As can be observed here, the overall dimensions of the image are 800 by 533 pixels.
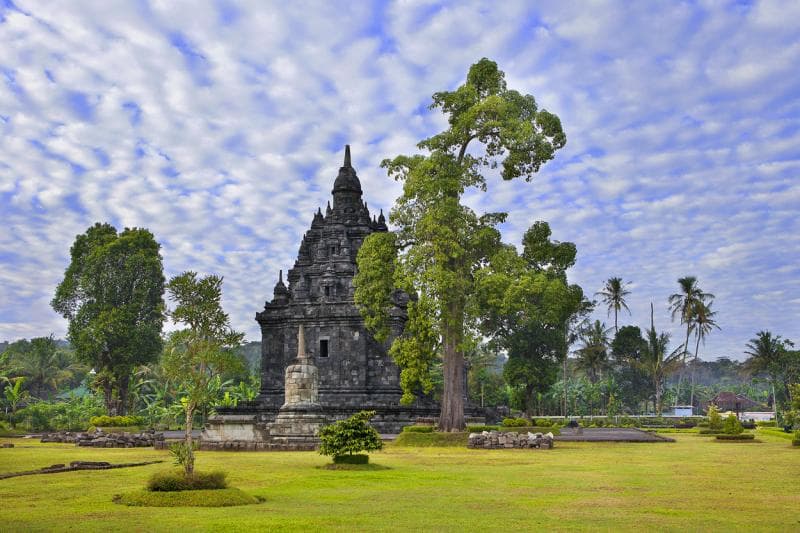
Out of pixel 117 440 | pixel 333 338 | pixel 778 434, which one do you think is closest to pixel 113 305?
pixel 333 338

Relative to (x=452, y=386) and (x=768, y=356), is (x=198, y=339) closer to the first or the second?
(x=452, y=386)

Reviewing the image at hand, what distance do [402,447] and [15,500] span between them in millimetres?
19209

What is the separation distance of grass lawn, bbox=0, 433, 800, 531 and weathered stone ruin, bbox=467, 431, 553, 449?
456 cm

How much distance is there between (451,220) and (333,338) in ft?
50.5

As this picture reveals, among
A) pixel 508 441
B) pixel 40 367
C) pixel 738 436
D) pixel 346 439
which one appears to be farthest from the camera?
pixel 40 367

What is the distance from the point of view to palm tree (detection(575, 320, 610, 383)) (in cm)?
7494

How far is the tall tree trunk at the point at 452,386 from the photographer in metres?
32.6

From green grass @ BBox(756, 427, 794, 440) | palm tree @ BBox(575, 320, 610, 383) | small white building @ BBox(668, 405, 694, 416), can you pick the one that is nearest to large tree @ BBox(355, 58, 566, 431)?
green grass @ BBox(756, 427, 794, 440)

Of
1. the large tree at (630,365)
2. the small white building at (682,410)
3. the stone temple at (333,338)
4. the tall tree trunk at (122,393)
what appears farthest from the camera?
the small white building at (682,410)

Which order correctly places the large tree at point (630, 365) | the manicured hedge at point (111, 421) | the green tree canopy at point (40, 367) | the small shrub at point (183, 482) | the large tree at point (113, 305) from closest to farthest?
the small shrub at point (183, 482) < the manicured hedge at point (111, 421) < the large tree at point (113, 305) < the green tree canopy at point (40, 367) < the large tree at point (630, 365)

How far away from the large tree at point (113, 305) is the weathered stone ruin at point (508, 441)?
32.4 meters

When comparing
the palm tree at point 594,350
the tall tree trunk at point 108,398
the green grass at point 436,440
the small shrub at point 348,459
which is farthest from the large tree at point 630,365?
the small shrub at point 348,459

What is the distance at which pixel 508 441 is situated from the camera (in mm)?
28781

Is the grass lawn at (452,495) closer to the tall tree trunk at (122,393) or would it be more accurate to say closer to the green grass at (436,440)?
the green grass at (436,440)
